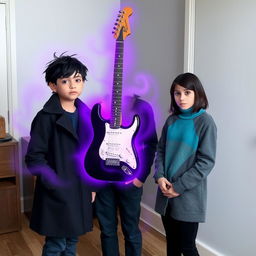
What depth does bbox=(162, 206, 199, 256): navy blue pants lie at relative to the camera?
65.9 inches

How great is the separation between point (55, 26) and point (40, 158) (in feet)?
5.75

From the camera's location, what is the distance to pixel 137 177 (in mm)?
1813

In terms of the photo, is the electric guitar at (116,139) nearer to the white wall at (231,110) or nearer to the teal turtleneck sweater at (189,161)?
the teal turtleneck sweater at (189,161)

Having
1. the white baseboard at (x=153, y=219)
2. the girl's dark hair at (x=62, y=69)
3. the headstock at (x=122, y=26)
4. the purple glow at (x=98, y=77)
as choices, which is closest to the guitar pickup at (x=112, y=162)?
the girl's dark hair at (x=62, y=69)

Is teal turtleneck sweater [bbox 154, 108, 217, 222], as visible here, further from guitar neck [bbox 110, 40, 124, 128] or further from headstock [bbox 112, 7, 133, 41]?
headstock [bbox 112, 7, 133, 41]

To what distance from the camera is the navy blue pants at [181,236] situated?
167cm

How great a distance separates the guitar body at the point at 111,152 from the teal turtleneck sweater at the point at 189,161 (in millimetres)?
161

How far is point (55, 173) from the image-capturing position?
1.56 metres

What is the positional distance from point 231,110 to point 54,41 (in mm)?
1667

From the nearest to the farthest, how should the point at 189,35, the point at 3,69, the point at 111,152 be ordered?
the point at 111,152 → the point at 189,35 → the point at 3,69

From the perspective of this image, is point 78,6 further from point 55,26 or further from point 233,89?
point 233,89

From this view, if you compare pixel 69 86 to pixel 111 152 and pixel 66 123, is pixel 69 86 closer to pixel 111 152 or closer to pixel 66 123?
pixel 66 123

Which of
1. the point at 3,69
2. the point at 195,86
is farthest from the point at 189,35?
the point at 3,69

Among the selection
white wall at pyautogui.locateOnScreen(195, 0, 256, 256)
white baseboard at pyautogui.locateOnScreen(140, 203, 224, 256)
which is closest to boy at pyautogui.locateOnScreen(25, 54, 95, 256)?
white wall at pyautogui.locateOnScreen(195, 0, 256, 256)
